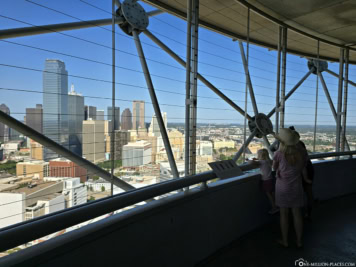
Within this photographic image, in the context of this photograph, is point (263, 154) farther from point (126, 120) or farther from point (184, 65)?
point (184, 65)

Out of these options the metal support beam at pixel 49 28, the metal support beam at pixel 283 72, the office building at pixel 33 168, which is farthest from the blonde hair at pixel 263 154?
the metal support beam at pixel 49 28

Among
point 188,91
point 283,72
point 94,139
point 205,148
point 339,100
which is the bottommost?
point 205,148

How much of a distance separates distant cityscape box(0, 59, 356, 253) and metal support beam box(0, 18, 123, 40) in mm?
490

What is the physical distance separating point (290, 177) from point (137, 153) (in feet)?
4.37

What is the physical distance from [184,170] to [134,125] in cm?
59

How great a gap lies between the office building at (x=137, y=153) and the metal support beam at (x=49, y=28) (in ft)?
3.71

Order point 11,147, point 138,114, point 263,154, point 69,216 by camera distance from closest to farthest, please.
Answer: point 69,216
point 11,147
point 138,114
point 263,154

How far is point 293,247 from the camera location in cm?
222

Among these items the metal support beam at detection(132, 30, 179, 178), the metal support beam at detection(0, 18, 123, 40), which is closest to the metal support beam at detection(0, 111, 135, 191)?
the metal support beam at detection(132, 30, 179, 178)

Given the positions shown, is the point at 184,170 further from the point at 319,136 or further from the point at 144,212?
the point at 319,136

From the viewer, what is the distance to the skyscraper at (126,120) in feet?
6.67

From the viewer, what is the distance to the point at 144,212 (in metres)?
1.49

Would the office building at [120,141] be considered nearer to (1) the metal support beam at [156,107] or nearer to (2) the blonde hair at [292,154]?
(1) the metal support beam at [156,107]

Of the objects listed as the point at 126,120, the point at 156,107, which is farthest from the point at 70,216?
the point at 156,107
